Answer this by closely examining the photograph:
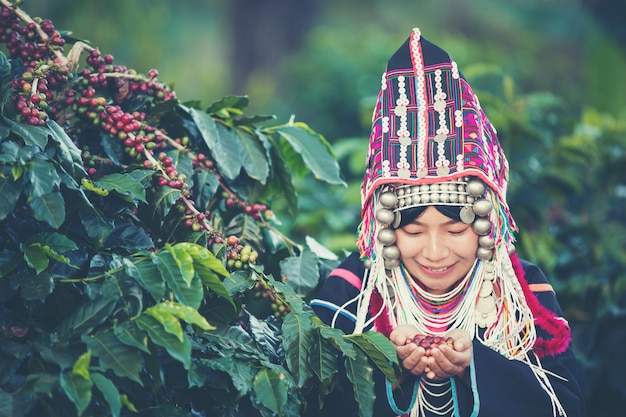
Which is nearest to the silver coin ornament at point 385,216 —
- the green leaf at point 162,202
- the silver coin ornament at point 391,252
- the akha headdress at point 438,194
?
the akha headdress at point 438,194

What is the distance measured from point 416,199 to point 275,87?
34.0 ft

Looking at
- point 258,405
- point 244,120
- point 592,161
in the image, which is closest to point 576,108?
point 592,161

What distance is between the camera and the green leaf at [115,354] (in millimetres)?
A: 2328

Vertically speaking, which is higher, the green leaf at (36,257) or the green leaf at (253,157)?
the green leaf at (253,157)

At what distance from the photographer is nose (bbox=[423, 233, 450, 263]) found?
2959 mm

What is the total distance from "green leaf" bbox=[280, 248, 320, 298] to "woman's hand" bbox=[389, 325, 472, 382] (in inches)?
20.3

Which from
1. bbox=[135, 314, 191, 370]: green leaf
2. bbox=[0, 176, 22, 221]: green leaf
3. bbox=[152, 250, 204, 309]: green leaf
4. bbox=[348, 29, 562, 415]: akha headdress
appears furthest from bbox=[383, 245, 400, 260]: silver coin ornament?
bbox=[0, 176, 22, 221]: green leaf

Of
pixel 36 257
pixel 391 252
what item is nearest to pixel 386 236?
pixel 391 252

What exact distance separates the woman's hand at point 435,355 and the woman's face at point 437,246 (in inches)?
9.3

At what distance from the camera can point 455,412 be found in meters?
2.96

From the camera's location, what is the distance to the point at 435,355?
282 centimetres

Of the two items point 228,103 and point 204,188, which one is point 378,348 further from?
point 228,103

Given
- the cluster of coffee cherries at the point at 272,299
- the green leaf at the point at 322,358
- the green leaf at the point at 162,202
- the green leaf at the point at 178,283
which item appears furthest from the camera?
the cluster of coffee cherries at the point at 272,299

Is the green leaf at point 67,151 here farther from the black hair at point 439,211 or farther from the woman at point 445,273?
the black hair at point 439,211
